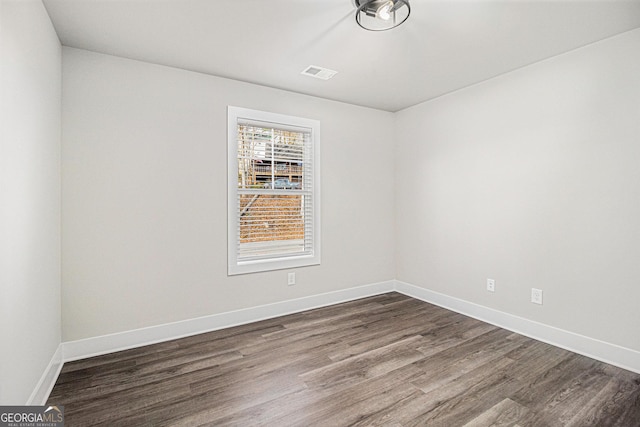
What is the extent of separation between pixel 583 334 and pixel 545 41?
7.69 feet

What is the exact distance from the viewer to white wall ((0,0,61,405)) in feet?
4.88

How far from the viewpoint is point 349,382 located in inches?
87.6

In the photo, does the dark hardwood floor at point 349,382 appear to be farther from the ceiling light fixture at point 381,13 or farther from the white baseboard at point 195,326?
the ceiling light fixture at point 381,13

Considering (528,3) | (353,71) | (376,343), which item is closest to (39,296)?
(376,343)

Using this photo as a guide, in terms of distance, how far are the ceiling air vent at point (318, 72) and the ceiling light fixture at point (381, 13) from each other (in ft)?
2.66

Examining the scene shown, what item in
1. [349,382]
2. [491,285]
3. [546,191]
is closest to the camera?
[349,382]

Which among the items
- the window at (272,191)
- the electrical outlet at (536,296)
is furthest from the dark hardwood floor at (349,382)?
the window at (272,191)

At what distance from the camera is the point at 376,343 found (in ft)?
9.30

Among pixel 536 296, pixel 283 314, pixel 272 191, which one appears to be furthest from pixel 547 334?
pixel 272 191

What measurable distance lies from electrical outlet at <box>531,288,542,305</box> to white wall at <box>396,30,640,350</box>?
54 mm

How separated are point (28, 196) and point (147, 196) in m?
1.04

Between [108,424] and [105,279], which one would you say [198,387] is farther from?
[105,279]

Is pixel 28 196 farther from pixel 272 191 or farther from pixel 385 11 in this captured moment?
pixel 385 11

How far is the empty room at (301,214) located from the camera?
6.38ft
